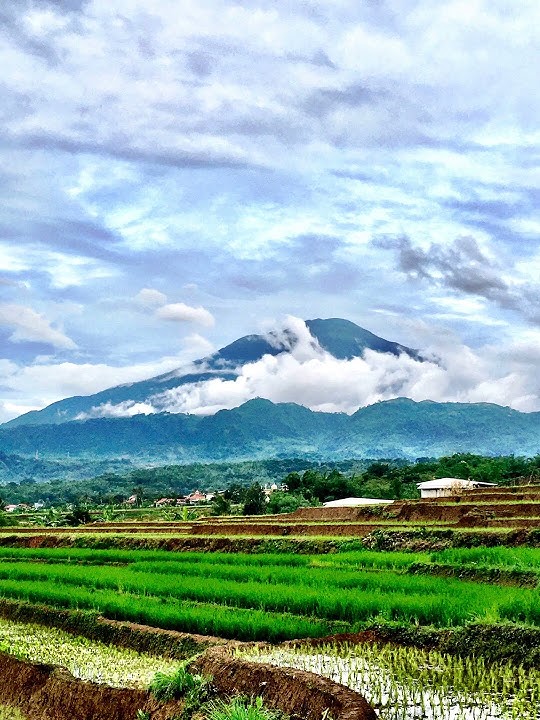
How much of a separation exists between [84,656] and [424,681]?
6.03 m

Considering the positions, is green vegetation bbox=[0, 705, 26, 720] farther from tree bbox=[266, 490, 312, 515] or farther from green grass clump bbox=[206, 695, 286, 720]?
tree bbox=[266, 490, 312, 515]

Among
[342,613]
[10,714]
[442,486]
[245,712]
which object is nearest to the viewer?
[245,712]

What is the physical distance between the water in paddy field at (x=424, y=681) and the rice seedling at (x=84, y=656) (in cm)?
201

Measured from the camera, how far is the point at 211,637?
11477 millimetres

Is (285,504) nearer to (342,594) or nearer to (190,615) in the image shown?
(342,594)

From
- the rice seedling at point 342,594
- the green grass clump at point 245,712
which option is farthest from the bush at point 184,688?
the rice seedling at point 342,594

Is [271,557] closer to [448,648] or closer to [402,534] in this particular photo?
[402,534]

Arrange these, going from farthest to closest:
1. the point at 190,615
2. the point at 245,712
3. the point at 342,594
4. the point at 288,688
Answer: the point at 342,594, the point at 190,615, the point at 288,688, the point at 245,712

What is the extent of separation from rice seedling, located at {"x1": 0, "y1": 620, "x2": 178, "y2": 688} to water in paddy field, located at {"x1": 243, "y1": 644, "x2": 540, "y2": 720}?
201cm

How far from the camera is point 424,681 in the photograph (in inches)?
331

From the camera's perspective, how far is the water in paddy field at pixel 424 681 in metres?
7.32

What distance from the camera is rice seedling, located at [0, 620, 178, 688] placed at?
35.0 feet

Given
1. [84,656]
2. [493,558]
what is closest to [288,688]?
[84,656]

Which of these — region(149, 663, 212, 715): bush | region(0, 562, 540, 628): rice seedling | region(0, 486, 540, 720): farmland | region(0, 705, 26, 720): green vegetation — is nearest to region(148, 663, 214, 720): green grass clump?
region(149, 663, 212, 715): bush
